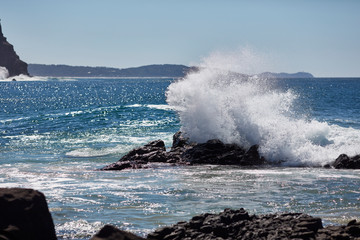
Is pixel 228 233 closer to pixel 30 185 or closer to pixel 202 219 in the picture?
pixel 202 219

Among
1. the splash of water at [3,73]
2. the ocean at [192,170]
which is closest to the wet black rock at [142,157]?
the ocean at [192,170]

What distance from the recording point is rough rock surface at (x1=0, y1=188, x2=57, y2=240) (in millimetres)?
6797

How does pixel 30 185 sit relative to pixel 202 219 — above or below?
below

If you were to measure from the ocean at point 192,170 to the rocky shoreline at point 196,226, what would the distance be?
5.29 feet

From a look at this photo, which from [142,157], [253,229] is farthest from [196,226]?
[142,157]

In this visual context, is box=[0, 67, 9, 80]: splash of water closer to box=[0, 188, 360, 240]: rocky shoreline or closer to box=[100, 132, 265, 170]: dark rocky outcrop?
box=[100, 132, 265, 170]: dark rocky outcrop

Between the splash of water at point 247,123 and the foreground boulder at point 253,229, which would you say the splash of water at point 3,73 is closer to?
the splash of water at point 247,123

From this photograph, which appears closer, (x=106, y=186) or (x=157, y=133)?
(x=106, y=186)

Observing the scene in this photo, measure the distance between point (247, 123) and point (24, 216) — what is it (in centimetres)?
1479

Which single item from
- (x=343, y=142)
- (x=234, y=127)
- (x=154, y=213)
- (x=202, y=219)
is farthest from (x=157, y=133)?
(x=202, y=219)

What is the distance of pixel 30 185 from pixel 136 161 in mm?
5067

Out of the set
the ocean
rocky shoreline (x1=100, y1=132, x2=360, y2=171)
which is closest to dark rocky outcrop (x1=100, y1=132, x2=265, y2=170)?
rocky shoreline (x1=100, y1=132, x2=360, y2=171)

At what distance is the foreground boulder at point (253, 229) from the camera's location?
314 inches

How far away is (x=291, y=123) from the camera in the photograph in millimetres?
21953
